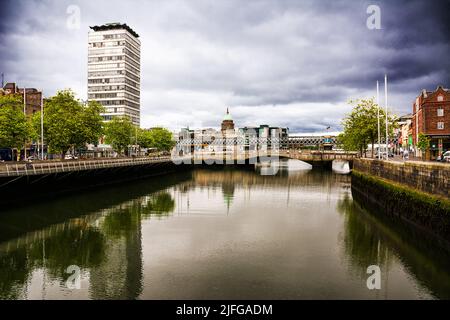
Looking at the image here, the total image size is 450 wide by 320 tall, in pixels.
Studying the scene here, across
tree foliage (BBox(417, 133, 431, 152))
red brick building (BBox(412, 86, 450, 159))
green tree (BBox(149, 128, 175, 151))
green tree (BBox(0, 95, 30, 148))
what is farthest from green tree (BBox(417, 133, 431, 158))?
green tree (BBox(149, 128, 175, 151))

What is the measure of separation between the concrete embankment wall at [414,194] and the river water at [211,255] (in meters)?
1.34

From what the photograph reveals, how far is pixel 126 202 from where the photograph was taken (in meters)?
45.5

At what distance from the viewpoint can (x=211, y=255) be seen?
73.0ft

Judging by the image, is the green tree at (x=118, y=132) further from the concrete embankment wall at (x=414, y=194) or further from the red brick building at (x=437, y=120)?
the red brick building at (x=437, y=120)

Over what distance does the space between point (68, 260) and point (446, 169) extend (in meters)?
24.5

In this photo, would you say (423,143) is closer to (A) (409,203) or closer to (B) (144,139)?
(A) (409,203)

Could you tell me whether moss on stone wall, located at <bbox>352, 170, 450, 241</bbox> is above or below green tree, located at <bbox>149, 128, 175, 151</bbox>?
below

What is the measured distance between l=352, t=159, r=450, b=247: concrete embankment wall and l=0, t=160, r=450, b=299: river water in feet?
4.41

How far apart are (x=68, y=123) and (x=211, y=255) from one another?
1877 inches

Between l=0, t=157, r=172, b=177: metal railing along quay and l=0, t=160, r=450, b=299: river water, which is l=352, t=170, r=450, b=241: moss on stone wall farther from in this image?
l=0, t=157, r=172, b=177: metal railing along quay

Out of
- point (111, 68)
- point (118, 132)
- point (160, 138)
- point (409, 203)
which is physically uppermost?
point (111, 68)

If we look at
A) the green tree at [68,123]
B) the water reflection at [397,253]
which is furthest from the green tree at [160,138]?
the water reflection at [397,253]

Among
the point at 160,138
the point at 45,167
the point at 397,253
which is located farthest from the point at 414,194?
the point at 160,138

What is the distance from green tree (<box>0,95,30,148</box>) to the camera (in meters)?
53.6
